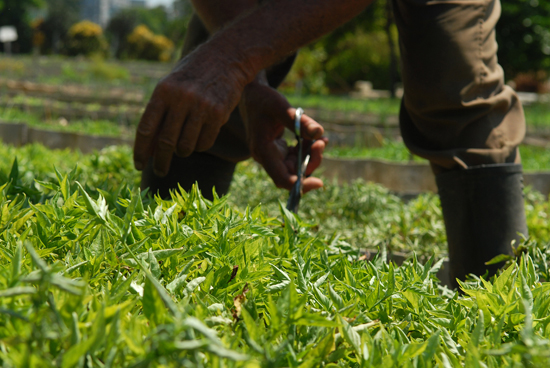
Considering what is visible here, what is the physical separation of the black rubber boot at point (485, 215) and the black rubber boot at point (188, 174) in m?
1.10

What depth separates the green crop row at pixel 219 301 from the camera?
62 centimetres

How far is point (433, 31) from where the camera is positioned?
6.29 ft

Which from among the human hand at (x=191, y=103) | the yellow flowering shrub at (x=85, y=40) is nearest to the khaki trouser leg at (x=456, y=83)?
the human hand at (x=191, y=103)

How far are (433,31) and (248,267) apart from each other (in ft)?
4.43

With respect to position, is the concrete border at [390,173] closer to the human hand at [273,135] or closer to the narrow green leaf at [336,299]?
the human hand at [273,135]

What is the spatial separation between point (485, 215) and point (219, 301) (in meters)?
1.33

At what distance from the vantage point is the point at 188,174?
236 cm

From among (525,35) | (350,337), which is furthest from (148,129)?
(525,35)

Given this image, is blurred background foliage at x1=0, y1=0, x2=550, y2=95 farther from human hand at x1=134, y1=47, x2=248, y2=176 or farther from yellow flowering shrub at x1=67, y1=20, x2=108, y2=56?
yellow flowering shrub at x1=67, y1=20, x2=108, y2=56

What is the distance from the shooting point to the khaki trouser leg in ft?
6.28

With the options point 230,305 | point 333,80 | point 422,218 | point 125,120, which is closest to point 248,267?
point 230,305

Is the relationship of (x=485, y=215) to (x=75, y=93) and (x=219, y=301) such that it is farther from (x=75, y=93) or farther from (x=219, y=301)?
(x=75, y=93)

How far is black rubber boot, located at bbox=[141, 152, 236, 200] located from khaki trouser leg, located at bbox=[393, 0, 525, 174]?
3.08 ft

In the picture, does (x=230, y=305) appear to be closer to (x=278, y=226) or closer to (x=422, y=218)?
(x=278, y=226)
